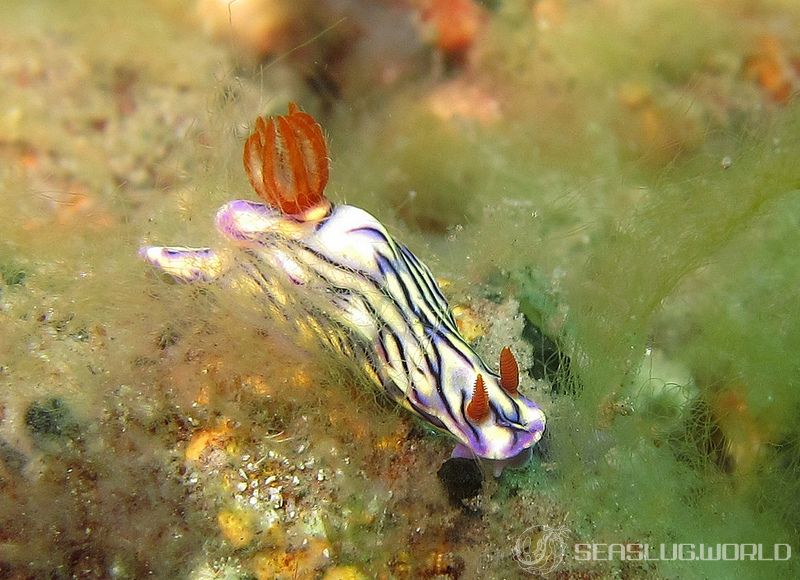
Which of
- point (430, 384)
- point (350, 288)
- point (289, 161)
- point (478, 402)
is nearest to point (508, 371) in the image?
point (478, 402)

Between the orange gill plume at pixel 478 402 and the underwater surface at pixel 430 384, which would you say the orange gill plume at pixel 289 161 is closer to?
the underwater surface at pixel 430 384

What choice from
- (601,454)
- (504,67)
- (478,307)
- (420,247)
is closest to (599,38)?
(504,67)

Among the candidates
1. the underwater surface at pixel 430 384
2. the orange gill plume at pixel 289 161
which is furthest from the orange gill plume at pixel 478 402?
the orange gill plume at pixel 289 161

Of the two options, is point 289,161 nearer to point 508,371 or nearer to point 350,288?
point 350,288

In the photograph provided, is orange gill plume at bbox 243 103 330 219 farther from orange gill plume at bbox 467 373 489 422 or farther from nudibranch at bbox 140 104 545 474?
orange gill plume at bbox 467 373 489 422

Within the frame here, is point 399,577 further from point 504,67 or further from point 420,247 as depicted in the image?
point 504,67

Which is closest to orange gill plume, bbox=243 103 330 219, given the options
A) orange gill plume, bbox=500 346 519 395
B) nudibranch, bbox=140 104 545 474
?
nudibranch, bbox=140 104 545 474

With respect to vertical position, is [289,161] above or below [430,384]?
above
